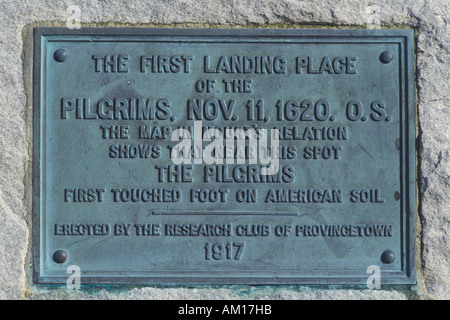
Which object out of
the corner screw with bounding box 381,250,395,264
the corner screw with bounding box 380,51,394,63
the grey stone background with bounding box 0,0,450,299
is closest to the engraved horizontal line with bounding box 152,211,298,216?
the grey stone background with bounding box 0,0,450,299

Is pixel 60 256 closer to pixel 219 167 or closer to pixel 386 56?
pixel 219 167

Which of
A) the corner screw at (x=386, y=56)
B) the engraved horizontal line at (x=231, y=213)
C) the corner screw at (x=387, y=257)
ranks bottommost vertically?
the corner screw at (x=387, y=257)

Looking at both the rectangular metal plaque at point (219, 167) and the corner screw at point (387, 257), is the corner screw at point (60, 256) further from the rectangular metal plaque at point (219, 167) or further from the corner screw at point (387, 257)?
the corner screw at point (387, 257)

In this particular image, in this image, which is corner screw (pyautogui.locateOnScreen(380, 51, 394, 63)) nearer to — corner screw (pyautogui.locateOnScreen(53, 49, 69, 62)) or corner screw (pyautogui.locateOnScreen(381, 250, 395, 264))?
corner screw (pyautogui.locateOnScreen(381, 250, 395, 264))

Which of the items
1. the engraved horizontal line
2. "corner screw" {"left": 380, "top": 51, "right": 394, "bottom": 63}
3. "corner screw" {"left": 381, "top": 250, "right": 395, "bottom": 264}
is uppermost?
"corner screw" {"left": 380, "top": 51, "right": 394, "bottom": 63}

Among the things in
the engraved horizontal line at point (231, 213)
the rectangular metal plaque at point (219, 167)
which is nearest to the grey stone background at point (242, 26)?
the rectangular metal plaque at point (219, 167)

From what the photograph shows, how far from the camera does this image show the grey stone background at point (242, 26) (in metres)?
2.50

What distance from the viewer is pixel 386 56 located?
2529mm

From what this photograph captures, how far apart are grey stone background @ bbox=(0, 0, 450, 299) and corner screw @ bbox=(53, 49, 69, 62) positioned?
13cm

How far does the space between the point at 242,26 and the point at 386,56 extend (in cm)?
72

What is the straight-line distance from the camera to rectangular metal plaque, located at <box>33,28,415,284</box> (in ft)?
8.21

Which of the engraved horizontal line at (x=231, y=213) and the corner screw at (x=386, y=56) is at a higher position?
the corner screw at (x=386, y=56)

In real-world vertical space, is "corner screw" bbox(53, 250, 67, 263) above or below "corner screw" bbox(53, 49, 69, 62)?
below

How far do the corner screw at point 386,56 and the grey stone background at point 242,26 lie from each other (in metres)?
0.14
